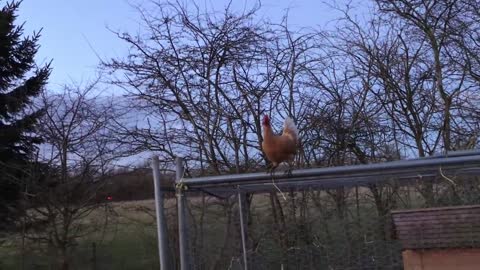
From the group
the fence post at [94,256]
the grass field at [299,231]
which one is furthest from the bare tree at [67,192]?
the grass field at [299,231]

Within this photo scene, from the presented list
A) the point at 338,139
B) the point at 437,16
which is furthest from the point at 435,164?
the point at 437,16

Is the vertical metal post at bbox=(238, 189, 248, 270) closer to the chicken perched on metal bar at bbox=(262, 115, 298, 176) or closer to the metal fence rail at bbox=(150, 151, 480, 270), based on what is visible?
the metal fence rail at bbox=(150, 151, 480, 270)

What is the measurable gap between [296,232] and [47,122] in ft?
29.3

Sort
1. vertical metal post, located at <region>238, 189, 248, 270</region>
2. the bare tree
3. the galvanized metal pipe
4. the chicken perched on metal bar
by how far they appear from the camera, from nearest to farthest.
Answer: the galvanized metal pipe, the chicken perched on metal bar, vertical metal post, located at <region>238, 189, 248, 270</region>, the bare tree

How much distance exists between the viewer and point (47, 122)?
14344mm

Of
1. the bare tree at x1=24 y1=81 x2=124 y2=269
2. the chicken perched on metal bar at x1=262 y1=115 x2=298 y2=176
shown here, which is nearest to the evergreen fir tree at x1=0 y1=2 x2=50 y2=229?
the bare tree at x1=24 y1=81 x2=124 y2=269

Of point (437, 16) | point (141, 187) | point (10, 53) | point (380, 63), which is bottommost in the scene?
point (141, 187)

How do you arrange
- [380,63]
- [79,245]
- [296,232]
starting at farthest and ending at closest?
[79,245]
[380,63]
[296,232]

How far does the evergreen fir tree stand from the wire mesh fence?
8666 mm

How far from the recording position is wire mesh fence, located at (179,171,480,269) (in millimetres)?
5949

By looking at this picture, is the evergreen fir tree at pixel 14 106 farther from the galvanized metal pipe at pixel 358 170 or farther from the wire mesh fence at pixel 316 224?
the galvanized metal pipe at pixel 358 170

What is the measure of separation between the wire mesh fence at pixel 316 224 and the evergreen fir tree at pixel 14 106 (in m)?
8.67

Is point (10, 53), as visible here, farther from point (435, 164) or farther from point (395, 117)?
point (435, 164)

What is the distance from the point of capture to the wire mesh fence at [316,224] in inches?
234
